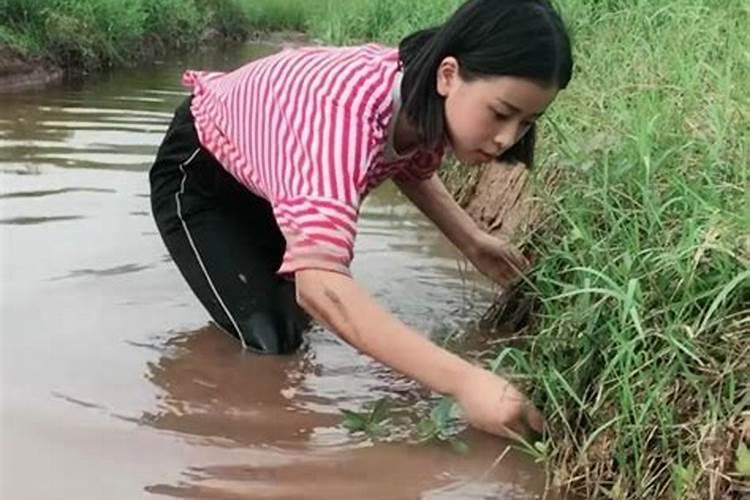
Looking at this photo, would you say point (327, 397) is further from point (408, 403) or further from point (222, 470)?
point (222, 470)

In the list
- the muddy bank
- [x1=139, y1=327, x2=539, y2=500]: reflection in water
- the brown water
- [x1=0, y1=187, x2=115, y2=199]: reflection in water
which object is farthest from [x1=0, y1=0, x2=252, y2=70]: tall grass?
[x1=139, y1=327, x2=539, y2=500]: reflection in water

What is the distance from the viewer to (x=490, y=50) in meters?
2.40

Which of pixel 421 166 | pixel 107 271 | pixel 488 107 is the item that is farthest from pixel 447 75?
pixel 107 271

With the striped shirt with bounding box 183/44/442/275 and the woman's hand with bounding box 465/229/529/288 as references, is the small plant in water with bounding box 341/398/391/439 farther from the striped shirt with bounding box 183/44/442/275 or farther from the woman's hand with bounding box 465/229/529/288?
the woman's hand with bounding box 465/229/529/288

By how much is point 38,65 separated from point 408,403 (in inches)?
276

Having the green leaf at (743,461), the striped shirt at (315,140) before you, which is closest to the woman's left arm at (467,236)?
the striped shirt at (315,140)

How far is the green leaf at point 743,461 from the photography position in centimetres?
200

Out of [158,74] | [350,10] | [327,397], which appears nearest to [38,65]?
[158,74]

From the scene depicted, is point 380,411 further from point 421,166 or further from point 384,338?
point 421,166

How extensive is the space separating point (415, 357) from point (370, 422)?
34cm

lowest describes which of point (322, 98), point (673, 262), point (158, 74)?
point (158, 74)

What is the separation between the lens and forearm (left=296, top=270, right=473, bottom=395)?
2.37 m

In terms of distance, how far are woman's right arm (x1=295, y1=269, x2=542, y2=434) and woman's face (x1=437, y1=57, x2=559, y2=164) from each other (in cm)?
41

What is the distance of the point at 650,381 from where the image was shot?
2.22 metres
